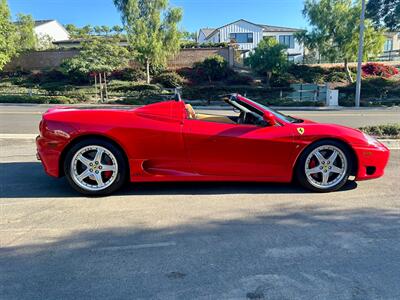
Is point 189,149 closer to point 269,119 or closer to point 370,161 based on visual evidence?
point 269,119

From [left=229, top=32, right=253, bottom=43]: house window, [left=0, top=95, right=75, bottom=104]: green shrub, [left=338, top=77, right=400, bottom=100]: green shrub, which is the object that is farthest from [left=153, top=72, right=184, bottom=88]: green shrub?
[left=229, top=32, right=253, bottom=43]: house window

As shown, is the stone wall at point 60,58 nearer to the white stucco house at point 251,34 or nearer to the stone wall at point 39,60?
the stone wall at point 39,60

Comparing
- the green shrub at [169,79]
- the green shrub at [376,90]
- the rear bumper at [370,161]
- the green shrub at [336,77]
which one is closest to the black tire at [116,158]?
the rear bumper at [370,161]

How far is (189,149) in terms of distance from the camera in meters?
4.39

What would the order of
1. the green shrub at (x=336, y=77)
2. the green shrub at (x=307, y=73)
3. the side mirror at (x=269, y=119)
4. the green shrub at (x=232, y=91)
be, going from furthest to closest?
the green shrub at (x=307, y=73), the green shrub at (x=336, y=77), the green shrub at (x=232, y=91), the side mirror at (x=269, y=119)

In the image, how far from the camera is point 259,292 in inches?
97.0

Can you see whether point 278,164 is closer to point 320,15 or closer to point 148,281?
point 148,281

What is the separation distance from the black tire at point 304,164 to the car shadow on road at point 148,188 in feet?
0.47

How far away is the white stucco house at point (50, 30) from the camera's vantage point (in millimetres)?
59353

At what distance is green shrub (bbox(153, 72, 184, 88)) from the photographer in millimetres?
35750

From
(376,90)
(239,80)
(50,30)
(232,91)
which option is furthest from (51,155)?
(50,30)

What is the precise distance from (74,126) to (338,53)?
3392cm

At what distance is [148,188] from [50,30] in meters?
67.6

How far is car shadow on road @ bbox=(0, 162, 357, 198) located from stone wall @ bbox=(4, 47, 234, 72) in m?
37.8
